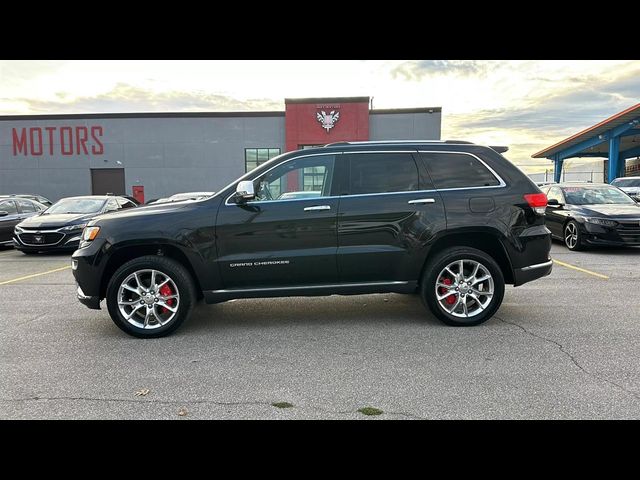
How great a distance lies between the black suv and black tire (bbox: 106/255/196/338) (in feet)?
0.03

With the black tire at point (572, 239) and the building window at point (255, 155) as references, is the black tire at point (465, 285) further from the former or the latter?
the building window at point (255, 155)

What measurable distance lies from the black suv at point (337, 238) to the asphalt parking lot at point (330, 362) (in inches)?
17.1

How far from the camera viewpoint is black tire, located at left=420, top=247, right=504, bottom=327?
4.71 m

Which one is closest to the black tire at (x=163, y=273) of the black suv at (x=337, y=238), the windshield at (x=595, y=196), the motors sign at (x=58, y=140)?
the black suv at (x=337, y=238)

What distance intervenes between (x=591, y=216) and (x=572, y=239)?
733mm

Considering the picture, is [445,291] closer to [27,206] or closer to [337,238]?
[337,238]

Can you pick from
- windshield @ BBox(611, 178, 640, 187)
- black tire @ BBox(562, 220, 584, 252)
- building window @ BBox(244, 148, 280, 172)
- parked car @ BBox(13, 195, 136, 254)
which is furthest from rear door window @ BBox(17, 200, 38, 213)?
windshield @ BBox(611, 178, 640, 187)

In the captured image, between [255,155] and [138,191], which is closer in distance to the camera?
[255,155]

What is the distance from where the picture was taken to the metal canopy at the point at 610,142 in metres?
29.4

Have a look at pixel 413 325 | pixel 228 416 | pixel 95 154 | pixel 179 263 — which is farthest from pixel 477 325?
pixel 95 154

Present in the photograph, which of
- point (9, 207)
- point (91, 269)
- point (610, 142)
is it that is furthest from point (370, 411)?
point (610, 142)

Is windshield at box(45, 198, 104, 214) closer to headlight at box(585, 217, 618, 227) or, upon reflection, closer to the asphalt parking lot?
the asphalt parking lot

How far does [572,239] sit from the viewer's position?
33.0ft

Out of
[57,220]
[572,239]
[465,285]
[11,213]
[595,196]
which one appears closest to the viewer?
[465,285]
